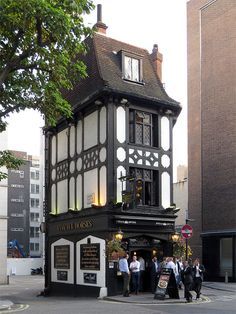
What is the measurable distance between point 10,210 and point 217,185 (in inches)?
2315

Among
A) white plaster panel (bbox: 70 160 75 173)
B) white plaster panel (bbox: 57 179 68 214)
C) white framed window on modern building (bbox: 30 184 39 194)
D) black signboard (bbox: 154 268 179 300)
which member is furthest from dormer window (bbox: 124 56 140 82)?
white framed window on modern building (bbox: 30 184 39 194)

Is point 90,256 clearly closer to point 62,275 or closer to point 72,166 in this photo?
point 62,275

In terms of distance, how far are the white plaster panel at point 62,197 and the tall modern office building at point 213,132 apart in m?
11.0

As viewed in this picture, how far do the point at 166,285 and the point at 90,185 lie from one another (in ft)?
21.5

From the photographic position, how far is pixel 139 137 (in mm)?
25250

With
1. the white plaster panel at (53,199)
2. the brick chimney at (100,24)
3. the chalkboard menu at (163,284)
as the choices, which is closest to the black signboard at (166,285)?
the chalkboard menu at (163,284)

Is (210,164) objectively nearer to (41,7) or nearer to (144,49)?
(144,49)

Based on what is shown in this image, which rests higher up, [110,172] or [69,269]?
[110,172]

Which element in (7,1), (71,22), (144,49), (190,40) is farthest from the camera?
(190,40)

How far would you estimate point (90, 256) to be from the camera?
78.6 ft

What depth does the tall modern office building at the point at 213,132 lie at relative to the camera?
1331 inches

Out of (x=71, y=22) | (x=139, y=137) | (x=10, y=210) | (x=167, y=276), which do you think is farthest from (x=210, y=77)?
(x=10, y=210)

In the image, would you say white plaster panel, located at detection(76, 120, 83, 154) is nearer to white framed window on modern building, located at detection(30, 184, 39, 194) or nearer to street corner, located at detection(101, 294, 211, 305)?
street corner, located at detection(101, 294, 211, 305)

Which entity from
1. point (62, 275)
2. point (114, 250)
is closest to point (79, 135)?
point (114, 250)
